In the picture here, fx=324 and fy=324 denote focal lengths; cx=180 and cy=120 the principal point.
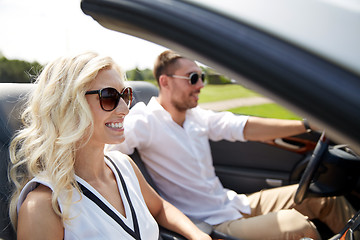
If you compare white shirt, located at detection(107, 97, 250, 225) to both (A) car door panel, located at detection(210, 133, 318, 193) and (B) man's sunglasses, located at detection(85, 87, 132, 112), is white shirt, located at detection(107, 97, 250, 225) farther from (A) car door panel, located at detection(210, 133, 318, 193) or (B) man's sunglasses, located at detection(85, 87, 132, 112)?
(B) man's sunglasses, located at detection(85, 87, 132, 112)

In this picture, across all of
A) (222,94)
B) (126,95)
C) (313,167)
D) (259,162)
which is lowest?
(222,94)

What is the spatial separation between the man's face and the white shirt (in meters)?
0.13

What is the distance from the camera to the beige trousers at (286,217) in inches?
68.9

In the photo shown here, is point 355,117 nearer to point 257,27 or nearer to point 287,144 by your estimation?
point 257,27

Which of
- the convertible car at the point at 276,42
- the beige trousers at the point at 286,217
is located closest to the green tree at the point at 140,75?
the beige trousers at the point at 286,217

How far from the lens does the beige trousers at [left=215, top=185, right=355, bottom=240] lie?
1749 mm

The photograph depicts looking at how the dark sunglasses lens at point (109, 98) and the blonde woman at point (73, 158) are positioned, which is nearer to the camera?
the blonde woman at point (73, 158)

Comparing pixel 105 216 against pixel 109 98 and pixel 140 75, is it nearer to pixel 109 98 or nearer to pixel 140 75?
pixel 109 98

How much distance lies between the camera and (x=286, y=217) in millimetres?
1810

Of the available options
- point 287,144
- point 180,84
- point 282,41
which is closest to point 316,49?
point 282,41

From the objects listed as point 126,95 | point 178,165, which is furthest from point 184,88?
point 126,95

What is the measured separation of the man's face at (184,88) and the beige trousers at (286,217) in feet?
2.65

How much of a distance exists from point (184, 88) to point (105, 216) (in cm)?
123

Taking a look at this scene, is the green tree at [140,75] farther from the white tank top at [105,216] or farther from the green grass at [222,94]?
the green grass at [222,94]
